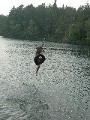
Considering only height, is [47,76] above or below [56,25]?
below

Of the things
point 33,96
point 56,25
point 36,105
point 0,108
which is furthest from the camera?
point 56,25

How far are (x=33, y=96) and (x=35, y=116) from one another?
253 inches

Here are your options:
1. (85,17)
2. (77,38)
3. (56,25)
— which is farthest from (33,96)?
(56,25)

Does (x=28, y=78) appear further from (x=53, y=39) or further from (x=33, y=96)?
(x=53, y=39)

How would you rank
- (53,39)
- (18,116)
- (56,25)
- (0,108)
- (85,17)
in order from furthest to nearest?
1. (56,25)
2. (53,39)
3. (85,17)
4. (0,108)
5. (18,116)

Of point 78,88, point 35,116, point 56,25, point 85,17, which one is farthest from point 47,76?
point 56,25

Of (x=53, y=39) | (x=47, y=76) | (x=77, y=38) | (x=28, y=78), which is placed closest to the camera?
(x=28, y=78)

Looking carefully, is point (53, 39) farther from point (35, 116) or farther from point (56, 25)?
point (35, 116)

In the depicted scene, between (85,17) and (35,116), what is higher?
(85,17)

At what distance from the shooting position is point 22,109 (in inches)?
969

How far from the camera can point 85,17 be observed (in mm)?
163250

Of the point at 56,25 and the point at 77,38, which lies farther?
the point at 56,25

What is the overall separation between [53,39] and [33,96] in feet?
483

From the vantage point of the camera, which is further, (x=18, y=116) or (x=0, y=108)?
(x=0, y=108)
